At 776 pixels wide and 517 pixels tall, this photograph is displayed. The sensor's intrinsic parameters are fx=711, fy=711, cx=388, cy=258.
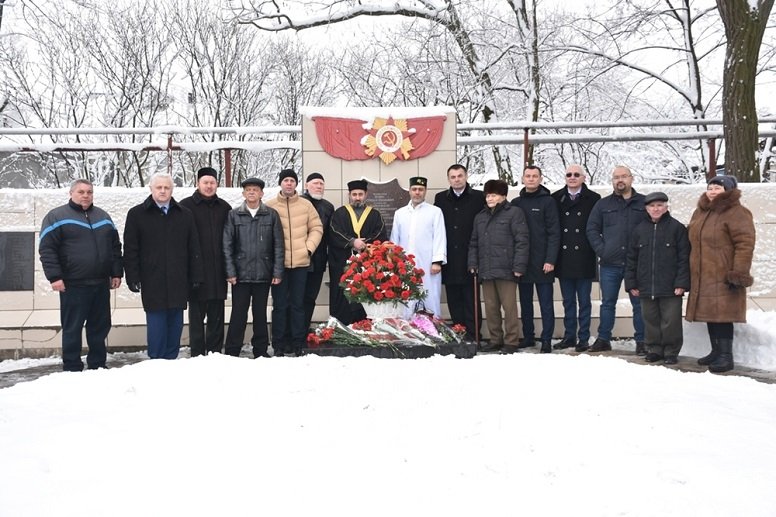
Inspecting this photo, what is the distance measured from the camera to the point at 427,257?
24.1 ft

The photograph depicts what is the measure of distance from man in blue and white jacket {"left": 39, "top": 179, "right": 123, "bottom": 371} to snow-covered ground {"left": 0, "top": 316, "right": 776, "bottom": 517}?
1375 millimetres

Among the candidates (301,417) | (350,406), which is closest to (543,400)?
(350,406)

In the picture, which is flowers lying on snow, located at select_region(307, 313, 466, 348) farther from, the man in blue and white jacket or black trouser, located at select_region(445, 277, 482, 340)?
the man in blue and white jacket

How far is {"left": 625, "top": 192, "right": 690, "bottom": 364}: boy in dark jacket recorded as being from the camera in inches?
246

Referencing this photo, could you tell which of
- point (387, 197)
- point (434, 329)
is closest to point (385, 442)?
point (434, 329)

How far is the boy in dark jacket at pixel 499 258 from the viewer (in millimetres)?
6934

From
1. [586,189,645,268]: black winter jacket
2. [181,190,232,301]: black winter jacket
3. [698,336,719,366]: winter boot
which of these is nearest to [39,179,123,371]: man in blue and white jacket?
[181,190,232,301]: black winter jacket

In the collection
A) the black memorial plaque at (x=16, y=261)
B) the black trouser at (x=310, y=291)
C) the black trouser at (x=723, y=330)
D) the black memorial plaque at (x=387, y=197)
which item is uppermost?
the black memorial plaque at (x=387, y=197)

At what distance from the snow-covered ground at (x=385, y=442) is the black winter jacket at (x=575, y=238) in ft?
7.49

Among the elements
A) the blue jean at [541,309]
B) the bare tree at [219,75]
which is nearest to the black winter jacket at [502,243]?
the blue jean at [541,309]

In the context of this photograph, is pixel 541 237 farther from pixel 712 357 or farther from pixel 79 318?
pixel 79 318

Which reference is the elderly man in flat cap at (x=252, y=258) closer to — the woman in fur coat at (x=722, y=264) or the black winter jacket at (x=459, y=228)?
the black winter jacket at (x=459, y=228)

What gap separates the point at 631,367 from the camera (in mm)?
4906

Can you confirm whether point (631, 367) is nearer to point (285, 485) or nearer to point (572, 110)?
point (285, 485)
